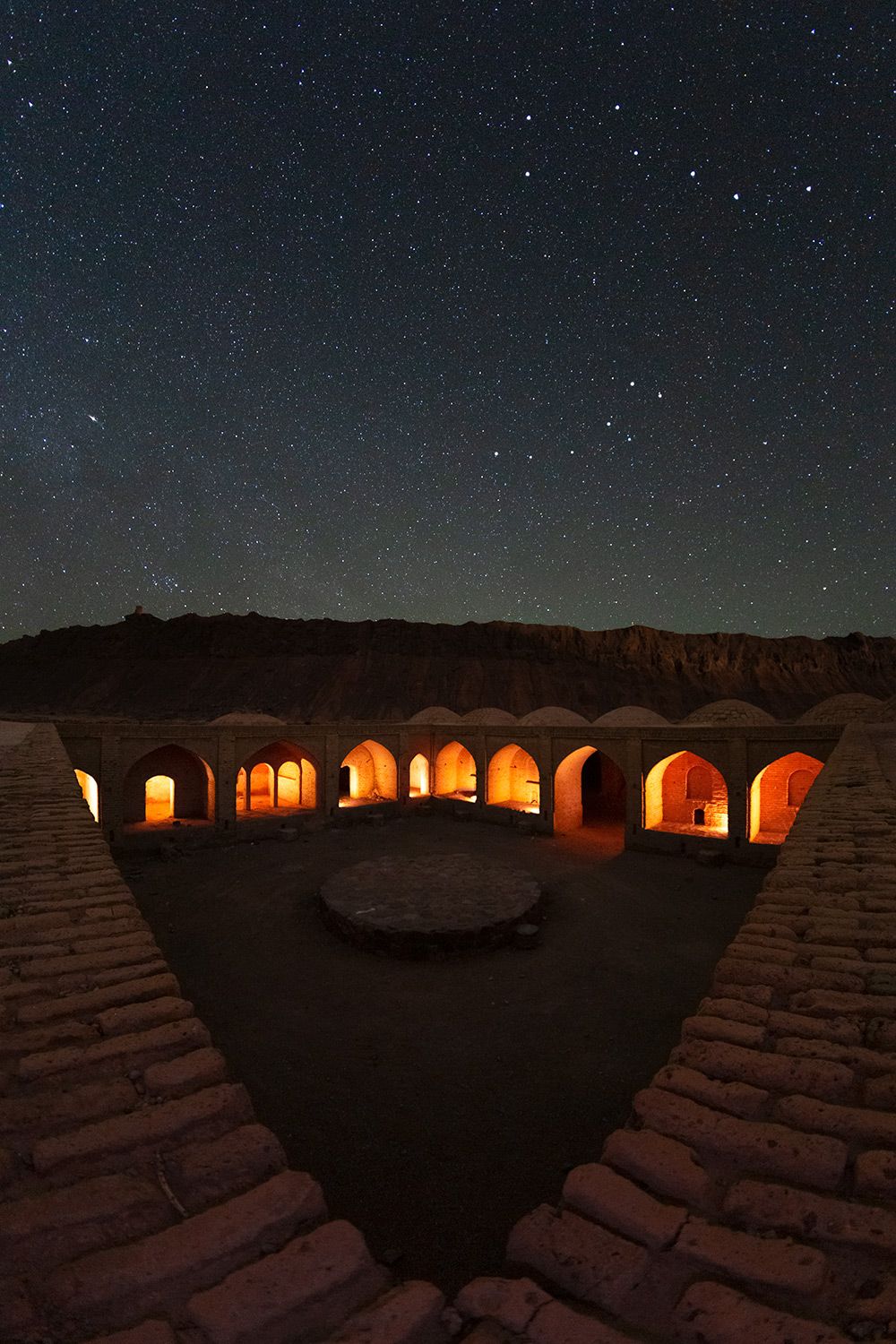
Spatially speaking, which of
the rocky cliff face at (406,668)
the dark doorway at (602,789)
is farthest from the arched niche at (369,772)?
the rocky cliff face at (406,668)

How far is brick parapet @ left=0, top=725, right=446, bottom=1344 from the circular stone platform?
27.5 ft

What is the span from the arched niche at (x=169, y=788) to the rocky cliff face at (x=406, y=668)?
90.1ft

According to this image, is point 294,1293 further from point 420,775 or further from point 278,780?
point 420,775

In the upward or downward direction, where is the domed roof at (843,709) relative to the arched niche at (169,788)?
upward

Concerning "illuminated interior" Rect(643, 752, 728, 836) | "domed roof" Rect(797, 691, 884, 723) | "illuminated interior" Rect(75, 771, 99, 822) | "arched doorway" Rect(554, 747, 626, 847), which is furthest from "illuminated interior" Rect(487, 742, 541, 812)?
"illuminated interior" Rect(75, 771, 99, 822)

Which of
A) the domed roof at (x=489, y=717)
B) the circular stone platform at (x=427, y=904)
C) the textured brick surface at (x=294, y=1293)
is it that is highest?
the domed roof at (x=489, y=717)

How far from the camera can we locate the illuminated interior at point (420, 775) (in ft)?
86.1

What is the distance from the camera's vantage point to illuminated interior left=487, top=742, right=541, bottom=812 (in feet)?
77.5

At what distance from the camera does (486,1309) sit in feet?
5.90

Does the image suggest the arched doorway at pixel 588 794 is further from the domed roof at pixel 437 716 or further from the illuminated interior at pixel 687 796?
the domed roof at pixel 437 716

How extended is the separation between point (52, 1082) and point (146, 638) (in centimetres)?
6050

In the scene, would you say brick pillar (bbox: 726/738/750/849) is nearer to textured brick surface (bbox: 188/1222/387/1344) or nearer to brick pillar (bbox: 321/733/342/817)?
brick pillar (bbox: 321/733/342/817)

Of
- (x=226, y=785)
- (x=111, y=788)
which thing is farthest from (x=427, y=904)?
(x=111, y=788)

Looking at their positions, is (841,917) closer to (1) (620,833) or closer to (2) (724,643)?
(1) (620,833)
